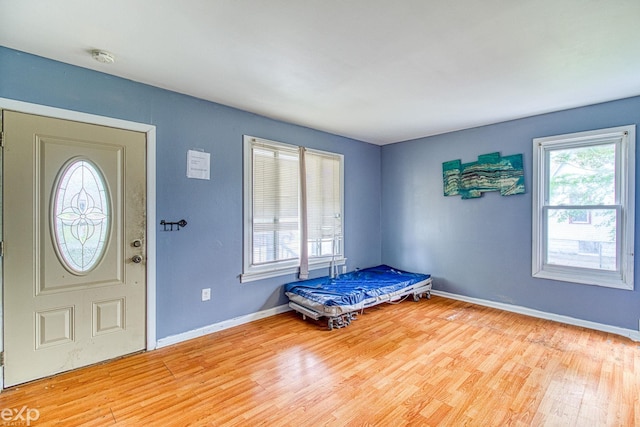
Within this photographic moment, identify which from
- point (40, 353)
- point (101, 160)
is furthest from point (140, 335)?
point (101, 160)

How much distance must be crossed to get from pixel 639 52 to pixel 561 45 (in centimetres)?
65

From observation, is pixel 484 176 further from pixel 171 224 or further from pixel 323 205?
pixel 171 224

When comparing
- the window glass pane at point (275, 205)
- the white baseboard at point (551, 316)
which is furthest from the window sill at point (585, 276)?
the window glass pane at point (275, 205)

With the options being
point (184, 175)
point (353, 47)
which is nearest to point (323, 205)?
point (184, 175)

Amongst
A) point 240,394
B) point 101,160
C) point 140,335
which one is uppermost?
point 101,160

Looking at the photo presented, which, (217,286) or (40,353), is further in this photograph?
(217,286)

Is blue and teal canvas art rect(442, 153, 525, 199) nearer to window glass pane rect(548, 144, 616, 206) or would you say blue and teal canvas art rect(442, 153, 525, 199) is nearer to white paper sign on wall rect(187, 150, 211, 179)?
window glass pane rect(548, 144, 616, 206)

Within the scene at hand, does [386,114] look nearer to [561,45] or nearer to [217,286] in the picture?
[561,45]

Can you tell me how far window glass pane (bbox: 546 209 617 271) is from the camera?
10.4ft

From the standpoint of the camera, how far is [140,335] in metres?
2.67

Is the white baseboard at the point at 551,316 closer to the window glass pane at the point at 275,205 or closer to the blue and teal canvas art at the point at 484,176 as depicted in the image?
the blue and teal canvas art at the point at 484,176

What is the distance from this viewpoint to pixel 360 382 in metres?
2.22

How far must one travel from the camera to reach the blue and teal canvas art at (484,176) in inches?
147

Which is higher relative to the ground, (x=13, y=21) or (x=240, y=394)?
(x=13, y=21)
